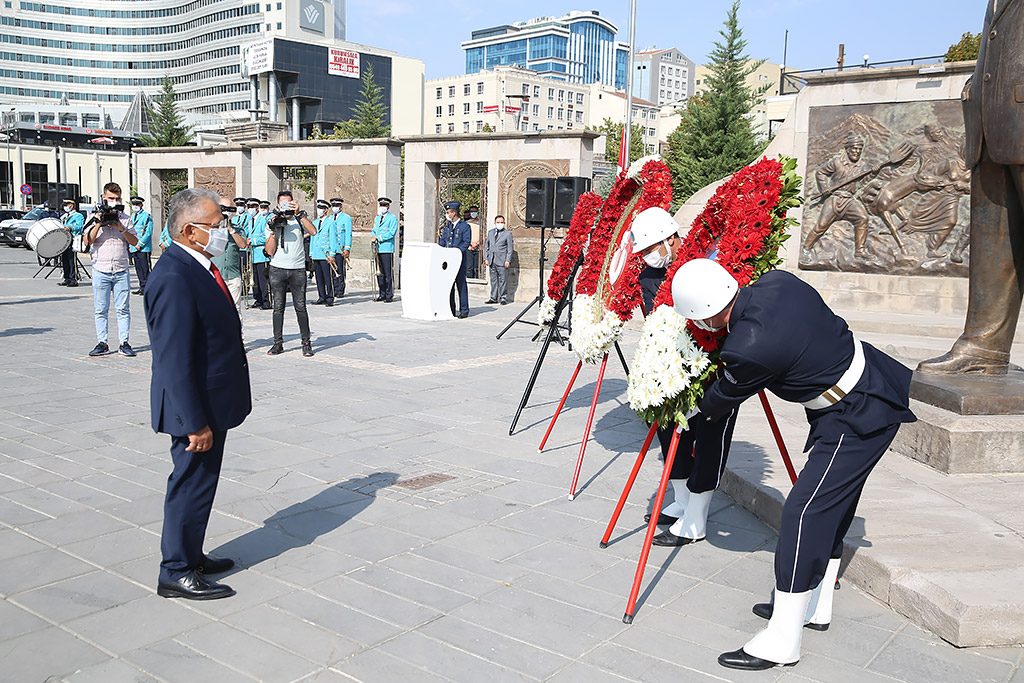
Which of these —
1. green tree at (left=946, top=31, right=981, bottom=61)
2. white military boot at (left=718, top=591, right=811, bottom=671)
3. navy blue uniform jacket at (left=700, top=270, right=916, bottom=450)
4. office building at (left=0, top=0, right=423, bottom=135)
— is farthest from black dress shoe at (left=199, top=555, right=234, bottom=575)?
office building at (left=0, top=0, right=423, bottom=135)

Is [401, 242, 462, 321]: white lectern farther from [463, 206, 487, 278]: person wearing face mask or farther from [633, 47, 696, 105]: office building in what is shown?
[633, 47, 696, 105]: office building

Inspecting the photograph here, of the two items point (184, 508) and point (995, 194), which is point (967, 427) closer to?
point (995, 194)

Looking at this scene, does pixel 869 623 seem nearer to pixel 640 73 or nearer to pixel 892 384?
pixel 892 384

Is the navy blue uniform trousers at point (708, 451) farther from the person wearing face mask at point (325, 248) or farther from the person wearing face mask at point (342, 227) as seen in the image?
the person wearing face mask at point (342, 227)

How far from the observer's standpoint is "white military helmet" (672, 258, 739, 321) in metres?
3.47

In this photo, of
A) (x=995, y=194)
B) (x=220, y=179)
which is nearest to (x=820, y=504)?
(x=995, y=194)

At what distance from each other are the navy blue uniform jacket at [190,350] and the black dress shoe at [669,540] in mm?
2420

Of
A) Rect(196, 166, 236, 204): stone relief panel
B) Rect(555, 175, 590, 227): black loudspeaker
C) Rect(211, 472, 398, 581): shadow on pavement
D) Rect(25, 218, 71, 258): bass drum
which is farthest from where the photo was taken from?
Rect(196, 166, 236, 204): stone relief panel

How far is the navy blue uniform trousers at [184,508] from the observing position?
4004 mm

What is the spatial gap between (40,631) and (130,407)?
466 cm

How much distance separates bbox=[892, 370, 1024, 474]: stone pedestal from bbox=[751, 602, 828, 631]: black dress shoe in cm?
257

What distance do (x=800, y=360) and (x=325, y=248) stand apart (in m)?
14.7

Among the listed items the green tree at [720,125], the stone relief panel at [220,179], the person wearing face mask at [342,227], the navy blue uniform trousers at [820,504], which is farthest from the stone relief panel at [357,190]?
the green tree at [720,125]

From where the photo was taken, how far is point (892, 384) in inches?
143
